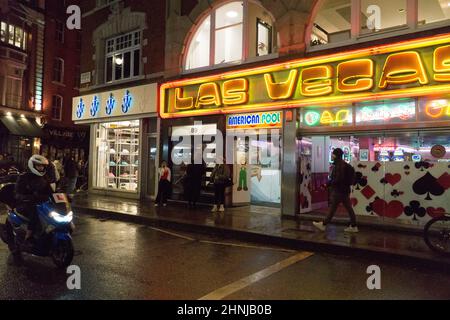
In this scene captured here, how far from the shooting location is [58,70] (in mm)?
30750

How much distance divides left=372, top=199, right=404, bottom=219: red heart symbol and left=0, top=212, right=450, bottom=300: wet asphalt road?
264cm

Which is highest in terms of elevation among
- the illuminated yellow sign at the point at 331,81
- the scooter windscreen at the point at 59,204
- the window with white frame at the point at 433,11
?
the window with white frame at the point at 433,11

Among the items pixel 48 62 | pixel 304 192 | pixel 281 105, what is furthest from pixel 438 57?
pixel 48 62

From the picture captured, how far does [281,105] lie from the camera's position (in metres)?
11.2

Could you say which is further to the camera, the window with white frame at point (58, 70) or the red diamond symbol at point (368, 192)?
the window with white frame at point (58, 70)

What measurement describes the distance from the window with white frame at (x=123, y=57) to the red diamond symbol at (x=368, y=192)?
1034cm

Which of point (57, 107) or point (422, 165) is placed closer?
point (422, 165)

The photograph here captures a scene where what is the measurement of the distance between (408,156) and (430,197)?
124cm

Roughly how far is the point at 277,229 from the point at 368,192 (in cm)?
248

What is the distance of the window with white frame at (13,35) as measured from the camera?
2598 cm

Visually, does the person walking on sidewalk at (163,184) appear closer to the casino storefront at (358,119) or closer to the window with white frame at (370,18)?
the casino storefront at (358,119)

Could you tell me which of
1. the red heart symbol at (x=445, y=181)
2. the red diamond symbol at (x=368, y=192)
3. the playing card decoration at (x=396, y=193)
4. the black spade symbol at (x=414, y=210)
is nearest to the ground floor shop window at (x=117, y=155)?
the red diamond symbol at (x=368, y=192)

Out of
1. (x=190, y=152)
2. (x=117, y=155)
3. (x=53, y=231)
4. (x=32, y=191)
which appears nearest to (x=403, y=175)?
(x=190, y=152)

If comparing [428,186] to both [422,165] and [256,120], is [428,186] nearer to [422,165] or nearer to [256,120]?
[422,165]
